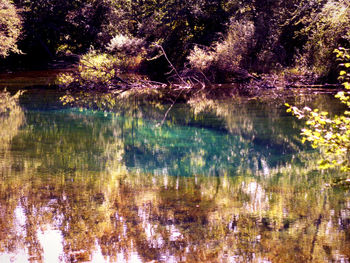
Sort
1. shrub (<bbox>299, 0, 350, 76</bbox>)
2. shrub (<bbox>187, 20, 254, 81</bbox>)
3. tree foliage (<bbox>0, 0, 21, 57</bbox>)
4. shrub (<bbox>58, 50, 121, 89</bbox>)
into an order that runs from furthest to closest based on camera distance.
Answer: tree foliage (<bbox>0, 0, 21, 57</bbox>), shrub (<bbox>187, 20, 254, 81</bbox>), shrub (<bbox>58, 50, 121, 89</bbox>), shrub (<bbox>299, 0, 350, 76</bbox>)

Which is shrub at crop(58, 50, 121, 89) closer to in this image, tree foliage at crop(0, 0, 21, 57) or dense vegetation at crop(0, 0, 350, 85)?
dense vegetation at crop(0, 0, 350, 85)

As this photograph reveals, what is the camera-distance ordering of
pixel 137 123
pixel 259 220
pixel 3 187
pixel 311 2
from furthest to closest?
pixel 311 2 < pixel 137 123 < pixel 3 187 < pixel 259 220

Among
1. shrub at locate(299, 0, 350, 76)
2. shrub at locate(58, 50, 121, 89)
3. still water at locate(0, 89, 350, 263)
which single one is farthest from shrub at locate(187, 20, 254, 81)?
still water at locate(0, 89, 350, 263)

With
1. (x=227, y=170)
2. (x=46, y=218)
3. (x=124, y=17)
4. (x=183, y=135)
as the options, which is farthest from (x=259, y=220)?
(x=124, y=17)

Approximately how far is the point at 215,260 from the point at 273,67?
15.8 m

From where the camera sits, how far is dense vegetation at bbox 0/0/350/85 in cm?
1645

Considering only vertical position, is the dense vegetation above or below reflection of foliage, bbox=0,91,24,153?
above

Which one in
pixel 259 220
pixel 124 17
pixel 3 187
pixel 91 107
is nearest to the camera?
pixel 259 220

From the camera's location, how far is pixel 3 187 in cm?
649

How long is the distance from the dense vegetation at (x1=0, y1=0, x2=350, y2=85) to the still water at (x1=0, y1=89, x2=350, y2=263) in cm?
623

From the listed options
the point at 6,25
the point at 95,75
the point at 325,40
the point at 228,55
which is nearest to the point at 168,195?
the point at 325,40

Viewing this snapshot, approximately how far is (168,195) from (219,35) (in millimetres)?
17085

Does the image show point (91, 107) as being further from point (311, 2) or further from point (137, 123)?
point (311, 2)

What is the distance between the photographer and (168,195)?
604 centimetres
